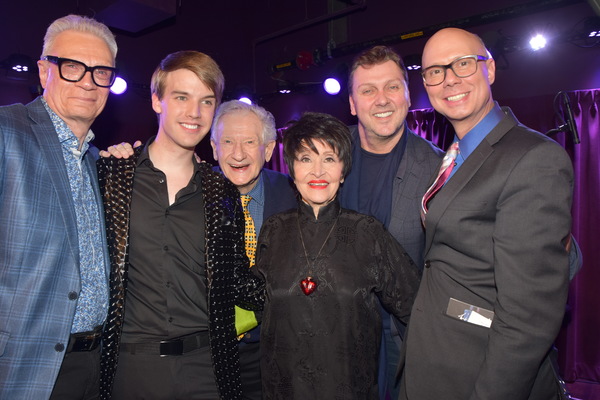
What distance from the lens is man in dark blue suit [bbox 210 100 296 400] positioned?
2.51 m

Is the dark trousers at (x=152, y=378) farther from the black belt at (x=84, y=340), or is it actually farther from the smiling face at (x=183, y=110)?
the smiling face at (x=183, y=110)

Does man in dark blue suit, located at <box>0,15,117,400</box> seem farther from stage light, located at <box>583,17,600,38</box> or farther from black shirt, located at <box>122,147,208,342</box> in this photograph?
stage light, located at <box>583,17,600,38</box>

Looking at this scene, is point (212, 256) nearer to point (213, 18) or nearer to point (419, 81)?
point (419, 81)

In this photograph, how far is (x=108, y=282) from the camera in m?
2.01

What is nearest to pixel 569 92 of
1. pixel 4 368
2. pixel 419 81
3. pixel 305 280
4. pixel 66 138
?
pixel 419 81

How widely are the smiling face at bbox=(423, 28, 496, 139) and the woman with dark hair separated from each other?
0.55 m

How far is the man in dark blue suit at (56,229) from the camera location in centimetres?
→ 165

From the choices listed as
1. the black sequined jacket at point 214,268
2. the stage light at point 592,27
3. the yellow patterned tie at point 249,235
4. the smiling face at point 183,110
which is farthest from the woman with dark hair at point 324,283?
the stage light at point 592,27

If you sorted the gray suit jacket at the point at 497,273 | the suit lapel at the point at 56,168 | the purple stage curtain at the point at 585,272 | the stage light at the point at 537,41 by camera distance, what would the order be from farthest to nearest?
the purple stage curtain at the point at 585,272 < the stage light at the point at 537,41 < the suit lapel at the point at 56,168 < the gray suit jacket at the point at 497,273

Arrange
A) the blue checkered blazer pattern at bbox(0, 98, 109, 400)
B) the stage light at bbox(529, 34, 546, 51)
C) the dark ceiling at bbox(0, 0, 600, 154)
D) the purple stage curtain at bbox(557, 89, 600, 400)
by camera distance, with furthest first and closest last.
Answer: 1. the purple stage curtain at bbox(557, 89, 600, 400)
2. the dark ceiling at bbox(0, 0, 600, 154)
3. the stage light at bbox(529, 34, 546, 51)
4. the blue checkered blazer pattern at bbox(0, 98, 109, 400)

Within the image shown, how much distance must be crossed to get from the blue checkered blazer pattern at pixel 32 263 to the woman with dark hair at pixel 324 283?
881mm

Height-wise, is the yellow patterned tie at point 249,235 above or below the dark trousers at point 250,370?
above

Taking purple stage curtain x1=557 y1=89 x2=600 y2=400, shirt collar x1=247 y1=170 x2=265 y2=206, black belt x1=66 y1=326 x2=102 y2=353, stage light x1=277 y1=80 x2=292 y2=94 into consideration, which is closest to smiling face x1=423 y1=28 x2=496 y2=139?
shirt collar x1=247 y1=170 x2=265 y2=206

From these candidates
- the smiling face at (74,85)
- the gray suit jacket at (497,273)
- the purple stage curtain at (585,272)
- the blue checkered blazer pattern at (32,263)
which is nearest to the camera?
the gray suit jacket at (497,273)
